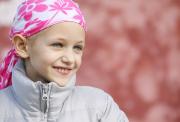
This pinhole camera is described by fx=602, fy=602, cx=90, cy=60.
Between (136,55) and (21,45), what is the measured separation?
157cm

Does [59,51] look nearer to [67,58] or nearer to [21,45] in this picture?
[67,58]

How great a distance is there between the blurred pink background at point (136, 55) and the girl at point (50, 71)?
1344mm

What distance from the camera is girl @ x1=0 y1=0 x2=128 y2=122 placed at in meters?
2.43

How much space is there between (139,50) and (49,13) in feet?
5.27

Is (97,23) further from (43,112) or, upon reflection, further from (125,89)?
(43,112)

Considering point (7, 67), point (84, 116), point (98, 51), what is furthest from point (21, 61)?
point (98, 51)

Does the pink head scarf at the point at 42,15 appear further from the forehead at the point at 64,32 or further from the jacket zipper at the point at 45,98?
the jacket zipper at the point at 45,98

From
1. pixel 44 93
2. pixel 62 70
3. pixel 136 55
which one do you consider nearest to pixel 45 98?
pixel 44 93

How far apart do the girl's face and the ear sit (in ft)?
0.21

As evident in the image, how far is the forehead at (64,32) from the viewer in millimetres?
2422

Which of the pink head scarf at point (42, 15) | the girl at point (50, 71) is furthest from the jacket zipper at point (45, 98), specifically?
the pink head scarf at point (42, 15)

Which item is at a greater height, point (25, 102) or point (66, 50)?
point (66, 50)

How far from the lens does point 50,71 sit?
244 centimetres

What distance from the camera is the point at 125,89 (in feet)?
13.1
